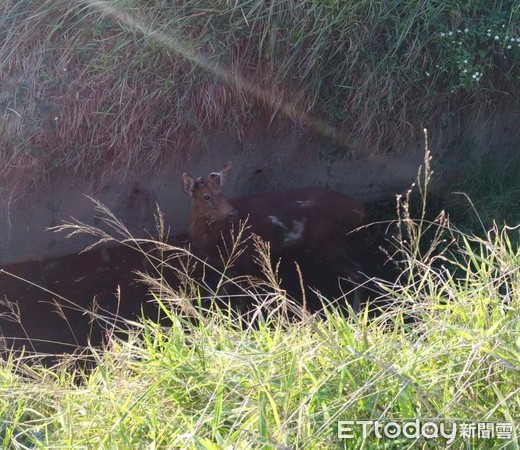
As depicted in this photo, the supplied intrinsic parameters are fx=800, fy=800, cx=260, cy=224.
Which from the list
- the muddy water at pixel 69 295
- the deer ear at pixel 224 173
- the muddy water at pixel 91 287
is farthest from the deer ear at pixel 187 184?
the muddy water at pixel 69 295

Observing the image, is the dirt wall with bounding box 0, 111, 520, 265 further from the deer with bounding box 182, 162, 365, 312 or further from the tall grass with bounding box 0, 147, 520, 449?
the tall grass with bounding box 0, 147, 520, 449

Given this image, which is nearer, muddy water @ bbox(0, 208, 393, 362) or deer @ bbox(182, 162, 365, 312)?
muddy water @ bbox(0, 208, 393, 362)

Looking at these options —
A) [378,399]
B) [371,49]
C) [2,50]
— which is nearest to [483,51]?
[371,49]

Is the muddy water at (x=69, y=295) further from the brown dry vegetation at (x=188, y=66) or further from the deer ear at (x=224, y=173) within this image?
the deer ear at (x=224, y=173)

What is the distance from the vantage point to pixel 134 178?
6.33 m

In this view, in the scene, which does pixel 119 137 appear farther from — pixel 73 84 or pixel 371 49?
pixel 371 49

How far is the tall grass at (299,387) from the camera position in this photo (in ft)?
8.86

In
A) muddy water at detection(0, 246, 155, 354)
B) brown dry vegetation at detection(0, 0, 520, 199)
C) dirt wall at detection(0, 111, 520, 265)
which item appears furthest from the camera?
dirt wall at detection(0, 111, 520, 265)

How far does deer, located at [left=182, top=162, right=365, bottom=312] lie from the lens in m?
6.00

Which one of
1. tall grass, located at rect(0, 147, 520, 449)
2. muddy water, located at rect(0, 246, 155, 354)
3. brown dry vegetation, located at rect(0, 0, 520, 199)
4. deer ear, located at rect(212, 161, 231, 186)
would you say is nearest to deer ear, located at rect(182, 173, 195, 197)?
deer ear, located at rect(212, 161, 231, 186)

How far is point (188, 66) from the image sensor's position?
231 inches

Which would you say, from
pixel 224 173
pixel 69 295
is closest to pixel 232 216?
pixel 224 173

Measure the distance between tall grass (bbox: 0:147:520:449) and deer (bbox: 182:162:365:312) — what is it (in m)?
2.60

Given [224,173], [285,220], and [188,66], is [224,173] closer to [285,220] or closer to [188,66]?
[285,220]
